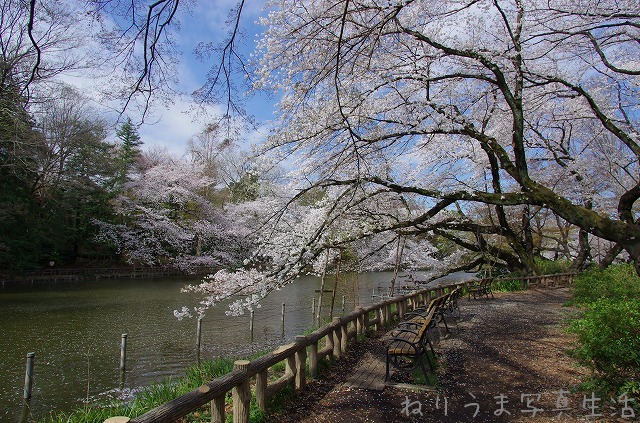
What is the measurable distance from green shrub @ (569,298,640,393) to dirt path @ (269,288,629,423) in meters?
0.28

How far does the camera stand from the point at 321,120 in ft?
22.8

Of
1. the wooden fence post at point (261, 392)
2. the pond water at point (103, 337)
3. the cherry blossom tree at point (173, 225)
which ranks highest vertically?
the cherry blossom tree at point (173, 225)

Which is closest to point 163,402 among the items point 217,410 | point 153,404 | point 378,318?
point 153,404

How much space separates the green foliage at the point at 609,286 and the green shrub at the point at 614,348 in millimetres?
4373

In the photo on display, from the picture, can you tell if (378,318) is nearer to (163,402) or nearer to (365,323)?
(365,323)

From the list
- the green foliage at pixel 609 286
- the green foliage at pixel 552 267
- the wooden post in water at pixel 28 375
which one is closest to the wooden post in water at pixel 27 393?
the wooden post in water at pixel 28 375

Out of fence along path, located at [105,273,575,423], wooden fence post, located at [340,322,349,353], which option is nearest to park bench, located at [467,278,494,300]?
fence along path, located at [105,273,575,423]

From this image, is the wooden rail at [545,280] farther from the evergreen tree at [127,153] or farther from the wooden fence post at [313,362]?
the evergreen tree at [127,153]

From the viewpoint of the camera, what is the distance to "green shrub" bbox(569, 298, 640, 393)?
3658 millimetres

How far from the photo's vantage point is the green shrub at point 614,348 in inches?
144

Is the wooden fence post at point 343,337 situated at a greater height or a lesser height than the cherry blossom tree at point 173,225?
lesser

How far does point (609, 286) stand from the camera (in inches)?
379

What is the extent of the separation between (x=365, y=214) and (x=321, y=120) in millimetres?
4185

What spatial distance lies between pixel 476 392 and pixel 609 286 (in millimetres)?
6959
